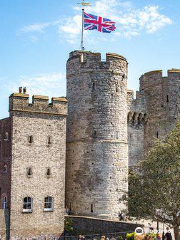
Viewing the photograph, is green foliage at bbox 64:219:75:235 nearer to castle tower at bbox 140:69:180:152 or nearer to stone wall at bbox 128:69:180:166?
stone wall at bbox 128:69:180:166

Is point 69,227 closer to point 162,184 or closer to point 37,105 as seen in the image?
point 37,105

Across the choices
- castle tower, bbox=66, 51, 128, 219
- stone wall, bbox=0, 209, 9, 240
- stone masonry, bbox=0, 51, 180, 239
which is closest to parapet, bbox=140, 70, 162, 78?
stone masonry, bbox=0, 51, 180, 239

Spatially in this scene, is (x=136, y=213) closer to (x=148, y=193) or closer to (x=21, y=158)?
(x=148, y=193)

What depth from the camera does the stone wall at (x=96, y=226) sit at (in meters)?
25.3

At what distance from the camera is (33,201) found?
1078 inches

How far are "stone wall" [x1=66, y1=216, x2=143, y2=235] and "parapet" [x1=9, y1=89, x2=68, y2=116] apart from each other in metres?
7.95

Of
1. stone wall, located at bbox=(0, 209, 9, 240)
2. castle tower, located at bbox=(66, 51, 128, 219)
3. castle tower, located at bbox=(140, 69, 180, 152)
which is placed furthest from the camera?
castle tower, located at bbox=(140, 69, 180, 152)

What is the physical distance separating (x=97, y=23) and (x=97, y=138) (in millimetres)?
9603

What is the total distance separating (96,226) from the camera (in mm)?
27438

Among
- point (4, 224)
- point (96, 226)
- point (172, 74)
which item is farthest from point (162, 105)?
point (4, 224)

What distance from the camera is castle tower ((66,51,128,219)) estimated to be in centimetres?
2984

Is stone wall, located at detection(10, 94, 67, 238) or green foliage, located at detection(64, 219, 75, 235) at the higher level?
stone wall, located at detection(10, 94, 67, 238)

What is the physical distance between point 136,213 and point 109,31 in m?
16.2

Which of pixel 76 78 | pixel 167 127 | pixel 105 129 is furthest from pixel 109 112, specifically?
pixel 167 127
